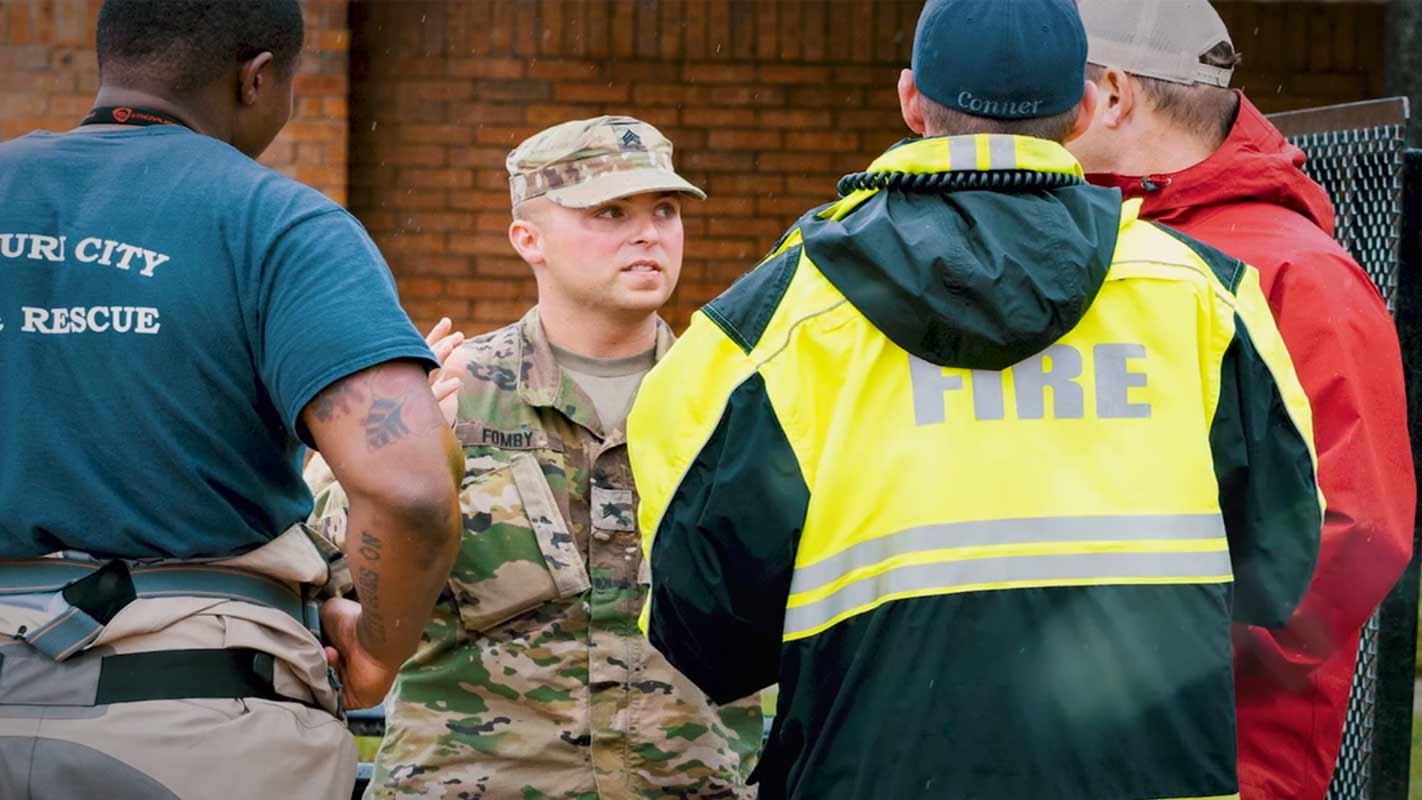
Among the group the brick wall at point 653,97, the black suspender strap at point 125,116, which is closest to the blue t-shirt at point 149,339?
the black suspender strap at point 125,116

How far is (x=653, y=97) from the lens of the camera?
7547 millimetres

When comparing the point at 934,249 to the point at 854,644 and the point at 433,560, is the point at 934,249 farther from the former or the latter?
the point at 433,560

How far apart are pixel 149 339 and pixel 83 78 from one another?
580cm

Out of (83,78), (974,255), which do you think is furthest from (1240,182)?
(83,78)

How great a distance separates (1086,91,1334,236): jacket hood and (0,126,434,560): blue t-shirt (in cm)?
146

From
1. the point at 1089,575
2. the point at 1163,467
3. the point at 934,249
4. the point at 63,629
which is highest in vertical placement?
the point at 934,249

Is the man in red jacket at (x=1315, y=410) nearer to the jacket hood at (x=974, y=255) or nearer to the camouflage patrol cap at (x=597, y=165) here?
the jacket hood at (x=974, y=255)

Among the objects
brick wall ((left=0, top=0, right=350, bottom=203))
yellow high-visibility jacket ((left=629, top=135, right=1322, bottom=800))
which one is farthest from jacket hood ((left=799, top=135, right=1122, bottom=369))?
brick wall ((left=0, top=0, right=350, bottom=203))

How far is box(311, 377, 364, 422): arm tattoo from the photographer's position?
2.07m

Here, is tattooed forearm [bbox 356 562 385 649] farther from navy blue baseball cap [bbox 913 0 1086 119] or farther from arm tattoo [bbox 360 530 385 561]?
navy blue baseball cap [bbox 913 0 1086 119]

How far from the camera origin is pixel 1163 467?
6.50 ft

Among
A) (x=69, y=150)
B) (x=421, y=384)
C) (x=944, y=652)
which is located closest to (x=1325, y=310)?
(x=944, y=652)

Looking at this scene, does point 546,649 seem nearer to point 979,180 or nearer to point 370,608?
point 370,608

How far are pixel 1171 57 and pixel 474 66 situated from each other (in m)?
5.12
